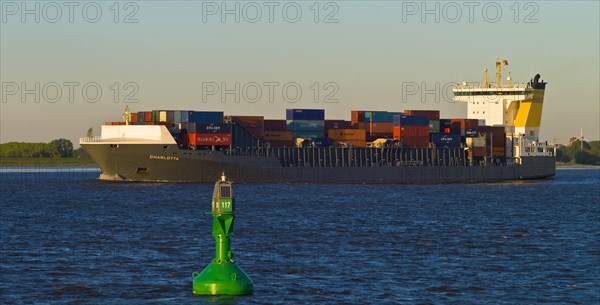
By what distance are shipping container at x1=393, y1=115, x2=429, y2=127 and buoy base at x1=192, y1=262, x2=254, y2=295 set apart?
77.3 meters

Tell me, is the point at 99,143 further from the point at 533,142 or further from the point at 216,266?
the point at 216,266

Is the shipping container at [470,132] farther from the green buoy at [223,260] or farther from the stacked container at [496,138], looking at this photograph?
the green buoy at [223,260]

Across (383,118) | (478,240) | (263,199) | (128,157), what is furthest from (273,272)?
(383,118)

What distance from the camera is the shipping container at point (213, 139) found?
84000 millimetres

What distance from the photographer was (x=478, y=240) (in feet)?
116

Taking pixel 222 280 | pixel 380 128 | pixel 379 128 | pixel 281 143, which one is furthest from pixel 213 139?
pixel 222 280

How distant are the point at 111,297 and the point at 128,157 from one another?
203 ft

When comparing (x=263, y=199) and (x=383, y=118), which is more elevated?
(x=383, y=118)

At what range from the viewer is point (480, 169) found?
338 feet

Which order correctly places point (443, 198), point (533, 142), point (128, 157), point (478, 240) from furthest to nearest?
point (533, 142) → point (128, 157) → point (443, 198) → point (478, 240)

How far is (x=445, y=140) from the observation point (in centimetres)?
9988

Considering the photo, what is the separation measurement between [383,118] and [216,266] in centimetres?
8039

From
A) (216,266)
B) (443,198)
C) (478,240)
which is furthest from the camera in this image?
(443,198)

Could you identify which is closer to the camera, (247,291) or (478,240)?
(247,291)
